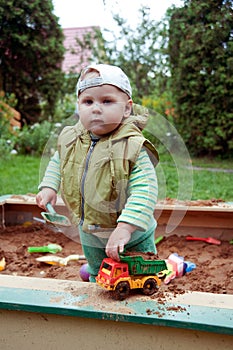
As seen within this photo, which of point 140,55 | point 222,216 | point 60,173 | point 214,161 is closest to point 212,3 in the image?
point 140,55

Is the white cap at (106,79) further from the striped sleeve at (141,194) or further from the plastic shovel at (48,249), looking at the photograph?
the plastic shovel at (48,249)

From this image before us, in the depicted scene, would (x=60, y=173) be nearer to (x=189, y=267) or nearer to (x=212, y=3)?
(x=189, y=267)

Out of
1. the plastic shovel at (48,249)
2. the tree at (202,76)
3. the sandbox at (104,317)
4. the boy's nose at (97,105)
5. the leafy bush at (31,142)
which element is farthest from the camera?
the leafy bush at (31,142)

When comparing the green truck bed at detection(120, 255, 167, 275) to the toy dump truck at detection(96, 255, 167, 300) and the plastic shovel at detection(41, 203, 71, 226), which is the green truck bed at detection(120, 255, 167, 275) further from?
the plastic shovel at detection(41, 203, 71, 226)

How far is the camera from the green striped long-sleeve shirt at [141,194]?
1.25 metres

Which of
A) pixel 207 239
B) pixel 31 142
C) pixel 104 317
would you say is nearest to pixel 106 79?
pixel 104 317

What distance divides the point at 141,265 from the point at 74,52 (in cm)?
805

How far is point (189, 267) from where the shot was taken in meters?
2.16

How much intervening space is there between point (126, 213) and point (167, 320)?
1.04 feet

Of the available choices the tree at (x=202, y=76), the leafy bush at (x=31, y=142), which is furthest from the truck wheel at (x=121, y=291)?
the leafy bush at (x=31, y=142)

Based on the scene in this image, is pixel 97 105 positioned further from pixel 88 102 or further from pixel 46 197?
pixel 46 197

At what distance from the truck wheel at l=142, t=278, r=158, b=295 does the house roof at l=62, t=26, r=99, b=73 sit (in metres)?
7.60

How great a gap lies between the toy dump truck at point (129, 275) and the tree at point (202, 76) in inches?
171

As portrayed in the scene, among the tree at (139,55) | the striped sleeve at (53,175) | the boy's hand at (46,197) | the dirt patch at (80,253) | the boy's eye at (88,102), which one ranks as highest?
the tree at (139,55)
